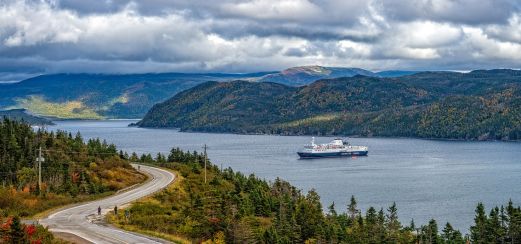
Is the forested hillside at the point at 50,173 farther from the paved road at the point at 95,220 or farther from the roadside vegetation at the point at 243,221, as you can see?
the roadside vegetation at the point at 243,221

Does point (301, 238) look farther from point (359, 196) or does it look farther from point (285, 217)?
point (359, 196)

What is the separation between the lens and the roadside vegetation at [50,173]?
8594cm

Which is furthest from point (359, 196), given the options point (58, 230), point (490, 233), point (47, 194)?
point (58, 230)

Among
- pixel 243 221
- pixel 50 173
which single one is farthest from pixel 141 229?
pixel 50 173

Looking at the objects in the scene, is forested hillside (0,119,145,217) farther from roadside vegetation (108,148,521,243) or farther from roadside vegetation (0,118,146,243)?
roadside vegetation (108,148,521,243)

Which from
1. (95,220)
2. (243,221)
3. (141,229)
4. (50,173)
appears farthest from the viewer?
(50,173)

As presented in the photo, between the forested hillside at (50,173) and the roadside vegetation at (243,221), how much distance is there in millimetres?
10627

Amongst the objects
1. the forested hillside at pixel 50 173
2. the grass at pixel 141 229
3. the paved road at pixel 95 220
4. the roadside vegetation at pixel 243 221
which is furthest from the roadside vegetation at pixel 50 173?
the roadside vegetation at pixel 243 221

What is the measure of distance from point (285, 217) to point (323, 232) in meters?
6.04

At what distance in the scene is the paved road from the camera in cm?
6069

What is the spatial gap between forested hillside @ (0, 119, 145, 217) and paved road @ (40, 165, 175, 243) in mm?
3776

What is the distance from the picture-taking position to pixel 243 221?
245 feet

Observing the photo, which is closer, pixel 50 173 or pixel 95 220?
pixel 95 220

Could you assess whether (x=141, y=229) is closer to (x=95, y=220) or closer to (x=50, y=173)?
(x=95, y=220)
